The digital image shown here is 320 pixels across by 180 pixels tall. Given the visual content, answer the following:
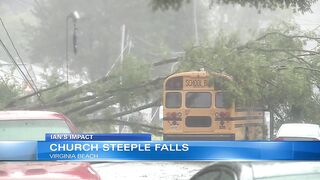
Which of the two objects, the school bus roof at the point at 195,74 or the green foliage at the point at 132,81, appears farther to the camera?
the green foliage at the point at 132,81

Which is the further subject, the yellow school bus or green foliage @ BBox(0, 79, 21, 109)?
green foliage @ BBox(0, 79, 21, 109)

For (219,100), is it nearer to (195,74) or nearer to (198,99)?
(198,99)

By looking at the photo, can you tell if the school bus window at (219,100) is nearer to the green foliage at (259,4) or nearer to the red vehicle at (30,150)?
the green foliage at (259,4)

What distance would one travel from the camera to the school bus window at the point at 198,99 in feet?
12.5

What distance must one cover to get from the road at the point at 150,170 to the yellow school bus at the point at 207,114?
2.62 ft

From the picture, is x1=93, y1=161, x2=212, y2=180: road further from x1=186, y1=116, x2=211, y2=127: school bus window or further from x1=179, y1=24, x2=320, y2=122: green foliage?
x1=179, y1=24, x2=320, y2=122: green foliage

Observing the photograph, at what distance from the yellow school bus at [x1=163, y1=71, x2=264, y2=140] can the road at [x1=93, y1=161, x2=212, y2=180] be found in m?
0.80

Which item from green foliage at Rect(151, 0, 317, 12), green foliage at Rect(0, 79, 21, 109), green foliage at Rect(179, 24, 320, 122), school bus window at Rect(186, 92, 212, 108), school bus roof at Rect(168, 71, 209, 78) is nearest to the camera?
green foliage at Rect(151, 0, 317, 12)

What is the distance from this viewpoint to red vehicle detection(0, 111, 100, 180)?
1996 mm

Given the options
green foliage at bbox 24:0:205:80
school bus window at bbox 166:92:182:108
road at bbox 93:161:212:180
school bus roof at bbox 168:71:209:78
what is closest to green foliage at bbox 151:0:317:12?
green foliage at bbox 24:0:205:80

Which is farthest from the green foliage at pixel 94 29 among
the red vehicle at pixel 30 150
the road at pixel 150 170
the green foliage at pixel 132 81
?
the road at pixel 150 170

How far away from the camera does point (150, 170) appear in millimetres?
2387

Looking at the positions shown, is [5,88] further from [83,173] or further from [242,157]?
[242,157]

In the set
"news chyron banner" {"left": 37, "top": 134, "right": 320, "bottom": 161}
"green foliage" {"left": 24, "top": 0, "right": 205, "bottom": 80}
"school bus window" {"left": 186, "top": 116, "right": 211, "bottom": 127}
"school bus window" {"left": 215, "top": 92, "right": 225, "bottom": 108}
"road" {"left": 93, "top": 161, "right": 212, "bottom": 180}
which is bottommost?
"road" {"left": 93, "top": 161, "right": 212, "bottom": 180}
